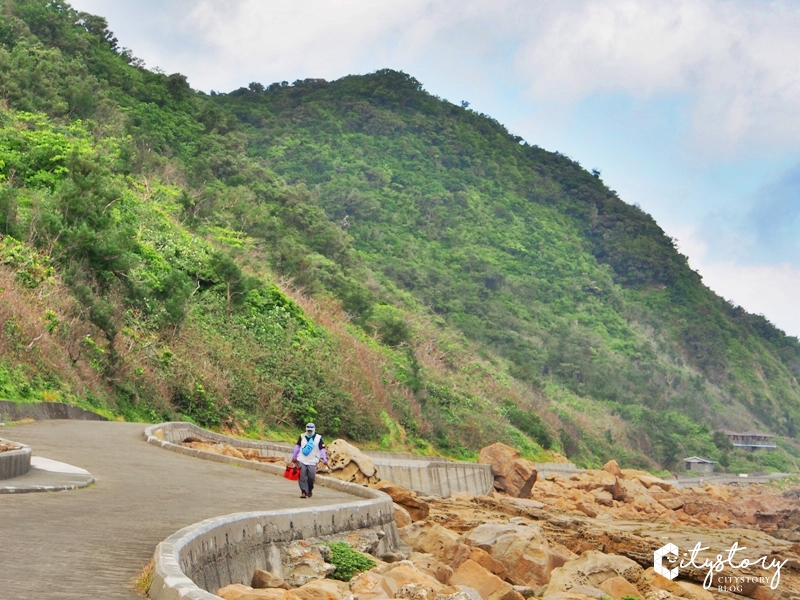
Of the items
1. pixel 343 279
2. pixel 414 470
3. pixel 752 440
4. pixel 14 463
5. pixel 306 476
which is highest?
pixel 343 279

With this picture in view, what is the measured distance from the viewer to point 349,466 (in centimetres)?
1983

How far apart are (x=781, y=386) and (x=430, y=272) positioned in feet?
188

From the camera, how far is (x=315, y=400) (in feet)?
112

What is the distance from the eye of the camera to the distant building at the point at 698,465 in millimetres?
80625

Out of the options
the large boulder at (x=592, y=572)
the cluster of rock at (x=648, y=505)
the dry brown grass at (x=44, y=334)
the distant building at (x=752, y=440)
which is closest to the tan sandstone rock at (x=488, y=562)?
the large boulder at (x=592, y=572)

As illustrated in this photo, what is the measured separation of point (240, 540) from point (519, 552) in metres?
6.57

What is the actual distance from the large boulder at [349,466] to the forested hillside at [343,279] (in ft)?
23.5

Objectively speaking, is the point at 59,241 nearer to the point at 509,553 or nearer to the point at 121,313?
the point at 121,313

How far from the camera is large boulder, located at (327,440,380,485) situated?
19594mm

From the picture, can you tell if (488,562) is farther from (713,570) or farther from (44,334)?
(44,334)

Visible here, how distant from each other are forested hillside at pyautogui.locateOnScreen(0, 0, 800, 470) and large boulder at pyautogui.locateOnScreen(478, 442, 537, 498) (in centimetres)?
458

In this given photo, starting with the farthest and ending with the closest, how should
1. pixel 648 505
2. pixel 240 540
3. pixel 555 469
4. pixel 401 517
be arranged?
pixel 555 469, pixel 648 505, pixel 401 517, pixel 240 540

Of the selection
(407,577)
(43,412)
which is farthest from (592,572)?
(43,412)

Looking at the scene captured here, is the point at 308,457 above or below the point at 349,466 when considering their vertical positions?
above
